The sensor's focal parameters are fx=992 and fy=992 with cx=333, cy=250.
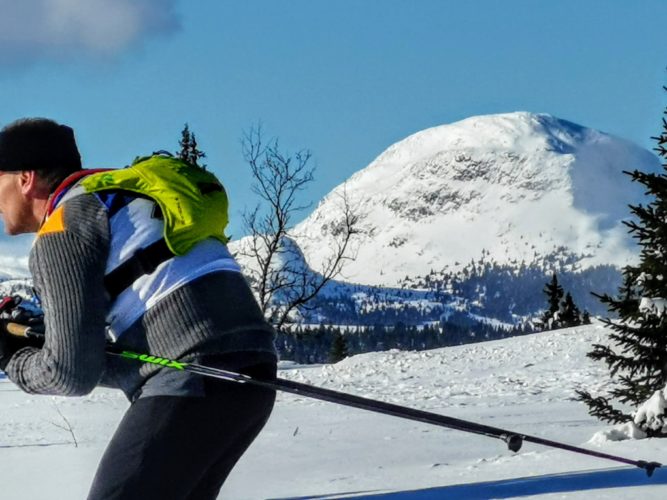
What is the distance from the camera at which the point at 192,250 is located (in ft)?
8.91

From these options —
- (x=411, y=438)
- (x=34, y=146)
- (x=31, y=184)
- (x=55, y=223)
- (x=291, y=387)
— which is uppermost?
(x=34, y=146)

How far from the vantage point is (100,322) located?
265 centimetres

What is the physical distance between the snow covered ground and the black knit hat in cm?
447

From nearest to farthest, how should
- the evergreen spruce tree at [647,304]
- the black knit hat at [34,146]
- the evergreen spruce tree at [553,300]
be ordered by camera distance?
1. the black knit hat at [34,146]
2. the evergreen spruce tree at [647,304]
3. the evergreen spruce tree at [553,300]

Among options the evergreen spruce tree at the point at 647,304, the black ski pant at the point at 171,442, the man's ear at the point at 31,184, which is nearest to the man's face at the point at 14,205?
the man's ear at the point at 31,184

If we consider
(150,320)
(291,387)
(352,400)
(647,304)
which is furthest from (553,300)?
(150,320)

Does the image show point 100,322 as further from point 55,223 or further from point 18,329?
point 18,329

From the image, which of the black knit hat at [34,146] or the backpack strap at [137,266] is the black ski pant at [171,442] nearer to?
the backpack strap at [137,266]

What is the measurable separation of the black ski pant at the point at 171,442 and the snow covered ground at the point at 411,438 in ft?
13.4

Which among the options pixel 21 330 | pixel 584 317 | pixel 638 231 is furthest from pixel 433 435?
pixel 584 317

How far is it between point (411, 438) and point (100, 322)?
11650 mm

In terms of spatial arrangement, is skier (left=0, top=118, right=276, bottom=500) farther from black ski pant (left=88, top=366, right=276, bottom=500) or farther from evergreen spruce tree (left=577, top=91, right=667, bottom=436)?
evergreen spruce tree (left=577, top=91, right=667, bottom=436)

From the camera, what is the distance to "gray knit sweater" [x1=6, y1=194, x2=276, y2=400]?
103 inches

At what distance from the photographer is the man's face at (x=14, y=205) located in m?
2.91
